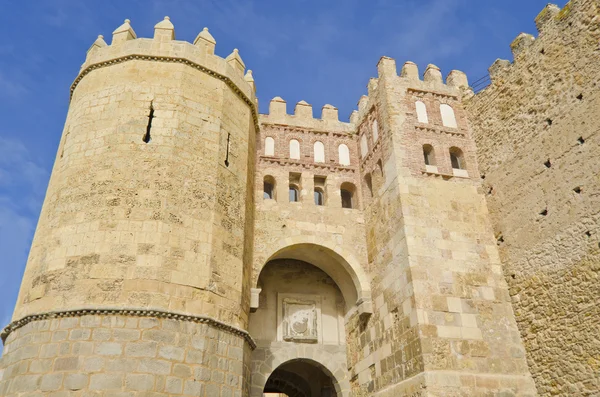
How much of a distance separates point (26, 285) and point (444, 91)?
9.83m

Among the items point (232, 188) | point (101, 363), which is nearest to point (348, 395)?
point (232, 188)

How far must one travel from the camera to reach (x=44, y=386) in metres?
7.28

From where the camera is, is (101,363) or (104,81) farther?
(104,81)

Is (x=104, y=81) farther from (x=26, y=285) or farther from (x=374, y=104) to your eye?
(x=374, y=104)

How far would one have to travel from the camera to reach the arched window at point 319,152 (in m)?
13.0

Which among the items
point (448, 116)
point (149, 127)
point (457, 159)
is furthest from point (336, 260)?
point (149, 127)

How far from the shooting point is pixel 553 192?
9.33 metres

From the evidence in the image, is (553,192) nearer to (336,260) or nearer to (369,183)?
(369,183)

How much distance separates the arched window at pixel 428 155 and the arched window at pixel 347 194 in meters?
1.98

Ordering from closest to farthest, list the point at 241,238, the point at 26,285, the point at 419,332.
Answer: the point at 26,285
the point at 419,332
the point at 241,238

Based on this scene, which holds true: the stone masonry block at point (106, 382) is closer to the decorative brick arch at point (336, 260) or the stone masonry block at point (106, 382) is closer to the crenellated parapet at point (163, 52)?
the decorative brick arch at point (336, 260)

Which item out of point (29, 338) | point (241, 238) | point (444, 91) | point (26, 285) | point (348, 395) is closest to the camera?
point (29, 338)

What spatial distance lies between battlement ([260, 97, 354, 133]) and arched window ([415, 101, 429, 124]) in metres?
2.11

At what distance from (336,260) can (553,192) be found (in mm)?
4806
